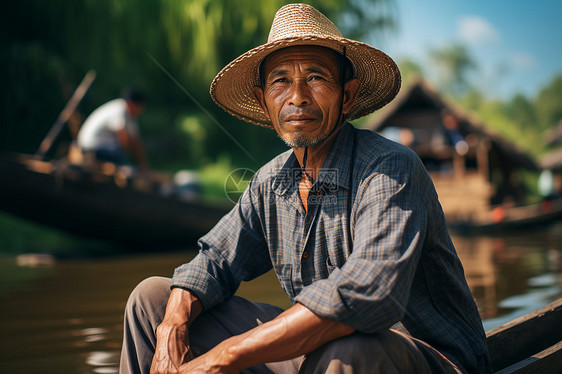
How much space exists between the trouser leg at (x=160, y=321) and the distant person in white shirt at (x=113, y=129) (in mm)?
4938

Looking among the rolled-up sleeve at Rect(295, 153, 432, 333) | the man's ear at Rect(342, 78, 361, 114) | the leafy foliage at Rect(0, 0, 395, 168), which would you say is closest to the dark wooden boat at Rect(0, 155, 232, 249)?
the leafy foliage at Rect(0, 0, 395, 168)

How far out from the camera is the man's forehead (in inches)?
63.3

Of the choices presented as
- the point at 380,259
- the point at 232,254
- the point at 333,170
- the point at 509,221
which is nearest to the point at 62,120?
the point at 232,254

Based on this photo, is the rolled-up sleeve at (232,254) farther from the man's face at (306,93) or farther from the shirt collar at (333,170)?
the man's face at (306,93)

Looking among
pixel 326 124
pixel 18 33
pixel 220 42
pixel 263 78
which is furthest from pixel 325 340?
pixel 220 42

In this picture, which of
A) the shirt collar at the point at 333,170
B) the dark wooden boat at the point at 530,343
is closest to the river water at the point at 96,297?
the dark wooden boat at the point at 530,343

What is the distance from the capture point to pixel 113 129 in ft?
20.8

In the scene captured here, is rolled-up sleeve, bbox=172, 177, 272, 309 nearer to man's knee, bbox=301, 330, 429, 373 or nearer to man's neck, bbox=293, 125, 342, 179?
man's neck, bbox=293, 125, 342, 179

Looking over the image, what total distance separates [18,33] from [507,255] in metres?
8.75

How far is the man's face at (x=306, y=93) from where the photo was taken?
5.28 ft

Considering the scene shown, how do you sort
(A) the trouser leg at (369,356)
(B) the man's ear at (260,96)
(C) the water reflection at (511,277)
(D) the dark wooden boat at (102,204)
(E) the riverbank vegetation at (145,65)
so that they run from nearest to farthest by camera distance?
(A) the trouser leg at (369,356)
(B) the man's ear at (260,96)
(C) the water reflection at (511,277)
(D) the dark wooden boat at (102,204)
(E) the riverbank vegetation at (145,65)

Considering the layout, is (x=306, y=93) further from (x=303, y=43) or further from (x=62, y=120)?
(x=62, y=120)

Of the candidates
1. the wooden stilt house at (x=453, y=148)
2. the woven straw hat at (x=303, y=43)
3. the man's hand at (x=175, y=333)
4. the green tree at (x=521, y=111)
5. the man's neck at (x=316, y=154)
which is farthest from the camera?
the green tree at (x=521, y=111)

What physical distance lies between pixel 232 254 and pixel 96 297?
266cm
